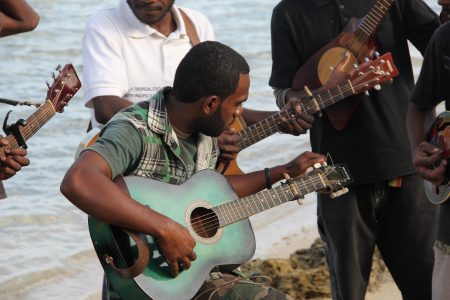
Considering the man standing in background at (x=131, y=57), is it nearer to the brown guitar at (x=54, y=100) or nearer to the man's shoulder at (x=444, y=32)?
the brown guitar at (x=54, y=100)

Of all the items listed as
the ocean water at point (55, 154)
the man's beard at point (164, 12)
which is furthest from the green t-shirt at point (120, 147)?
the ocean water at point (55, 154)

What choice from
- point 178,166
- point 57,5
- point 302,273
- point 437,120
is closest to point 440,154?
point 437,120

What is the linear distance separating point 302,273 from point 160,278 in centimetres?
233

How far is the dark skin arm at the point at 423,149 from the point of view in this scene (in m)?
4.86

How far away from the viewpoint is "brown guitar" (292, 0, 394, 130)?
5.56 meters

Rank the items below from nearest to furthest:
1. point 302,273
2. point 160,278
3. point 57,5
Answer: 1. point 160,278
2. point 302,273
3. point 57,5

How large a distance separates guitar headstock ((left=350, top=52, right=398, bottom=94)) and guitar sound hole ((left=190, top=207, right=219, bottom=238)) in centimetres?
121

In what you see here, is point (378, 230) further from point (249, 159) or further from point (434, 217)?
point (249, 159)

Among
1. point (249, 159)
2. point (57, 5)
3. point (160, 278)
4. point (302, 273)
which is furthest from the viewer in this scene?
point (57, 5)

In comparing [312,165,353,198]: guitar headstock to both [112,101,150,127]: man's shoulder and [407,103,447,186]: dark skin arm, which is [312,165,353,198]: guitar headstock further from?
[112,101,150,127]: man's shoulder

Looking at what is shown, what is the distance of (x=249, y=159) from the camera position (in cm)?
1009

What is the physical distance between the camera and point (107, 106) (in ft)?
18.4

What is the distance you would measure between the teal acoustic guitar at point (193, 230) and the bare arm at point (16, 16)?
1578 millimetres

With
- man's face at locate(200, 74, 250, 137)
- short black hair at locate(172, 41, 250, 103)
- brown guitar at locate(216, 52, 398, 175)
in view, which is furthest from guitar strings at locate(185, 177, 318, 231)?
brown guitar at locate(216, 52, 398, 175)
